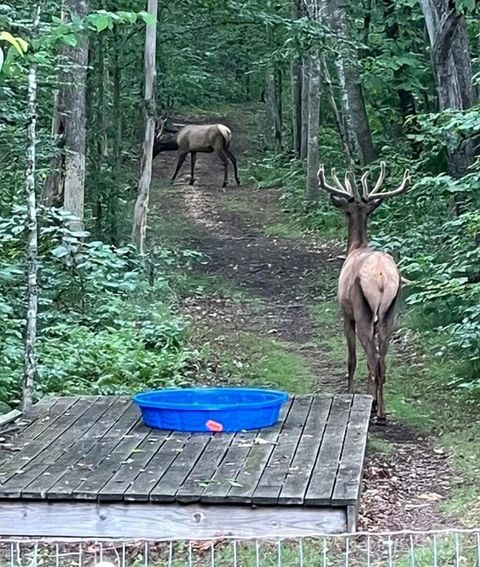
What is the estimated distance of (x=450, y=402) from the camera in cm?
919

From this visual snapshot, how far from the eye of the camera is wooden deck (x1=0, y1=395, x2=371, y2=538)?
5.57m

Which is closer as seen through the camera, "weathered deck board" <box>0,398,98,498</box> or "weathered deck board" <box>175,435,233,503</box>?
"weathered deck board" <box>175,435,233,503</box>

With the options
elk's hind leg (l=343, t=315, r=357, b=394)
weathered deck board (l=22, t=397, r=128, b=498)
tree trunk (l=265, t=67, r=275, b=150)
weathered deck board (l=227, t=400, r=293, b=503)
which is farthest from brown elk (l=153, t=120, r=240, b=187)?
weathered deck board (l=227, t=400, r=293, b=503)

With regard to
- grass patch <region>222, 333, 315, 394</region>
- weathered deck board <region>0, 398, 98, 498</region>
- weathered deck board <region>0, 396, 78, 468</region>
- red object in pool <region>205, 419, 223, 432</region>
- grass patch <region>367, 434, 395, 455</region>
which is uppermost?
red object in pool <region>205, 419, 223, 432</region>

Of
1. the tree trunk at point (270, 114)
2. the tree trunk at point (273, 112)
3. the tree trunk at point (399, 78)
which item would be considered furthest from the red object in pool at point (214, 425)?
the tree trunk at point (270, 114)

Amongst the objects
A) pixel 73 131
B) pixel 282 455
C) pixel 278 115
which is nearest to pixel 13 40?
pixel 282 455

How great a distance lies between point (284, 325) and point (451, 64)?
3.56m

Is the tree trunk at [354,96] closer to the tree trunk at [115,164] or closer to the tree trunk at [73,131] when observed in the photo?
the tree trunk at [115,164]

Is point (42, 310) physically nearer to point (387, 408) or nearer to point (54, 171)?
point (54, 171)

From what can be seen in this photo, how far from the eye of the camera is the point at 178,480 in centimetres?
588

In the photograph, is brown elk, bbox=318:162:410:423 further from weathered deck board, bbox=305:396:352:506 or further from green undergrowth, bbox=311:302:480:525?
weathered deck board, bbox=305:396:352:506

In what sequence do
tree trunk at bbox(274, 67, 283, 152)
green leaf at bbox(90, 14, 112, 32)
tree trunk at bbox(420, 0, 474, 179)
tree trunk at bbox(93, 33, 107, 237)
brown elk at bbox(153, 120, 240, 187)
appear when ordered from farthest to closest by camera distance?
tree trunk at bbox(274, 67, 283, 152) < brown elk at bbox(153, 120, 240, 187) < tree trunk at bbox(93, 33, 107, 237) < tree trunk at bbox(420, 0, 474, 179) < green leaf at bbox(90, 14, 112, 32)

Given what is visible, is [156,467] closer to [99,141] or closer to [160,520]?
[160,520]

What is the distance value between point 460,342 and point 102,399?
3.04 metres
